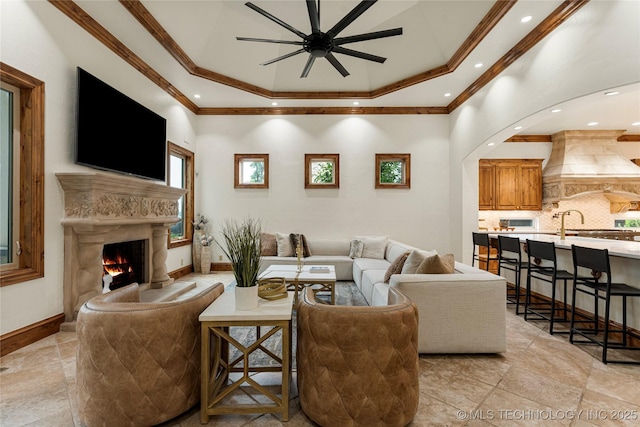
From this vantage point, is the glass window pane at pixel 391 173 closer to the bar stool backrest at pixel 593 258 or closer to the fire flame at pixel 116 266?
the bar stool backrest at pixel 593 258

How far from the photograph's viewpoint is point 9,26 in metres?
2.58

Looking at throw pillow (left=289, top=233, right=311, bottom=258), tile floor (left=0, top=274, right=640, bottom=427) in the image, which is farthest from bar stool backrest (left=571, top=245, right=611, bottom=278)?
throw pillow (left=289, top=233, right=311, bottom=258)

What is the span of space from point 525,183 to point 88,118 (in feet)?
26.8

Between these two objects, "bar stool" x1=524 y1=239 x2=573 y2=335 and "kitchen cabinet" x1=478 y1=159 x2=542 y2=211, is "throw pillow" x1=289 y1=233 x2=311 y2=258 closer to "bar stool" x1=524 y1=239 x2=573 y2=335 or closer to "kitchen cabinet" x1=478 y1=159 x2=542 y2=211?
A: "bar stool" x1=524 y1=239 x2=573 y2=335

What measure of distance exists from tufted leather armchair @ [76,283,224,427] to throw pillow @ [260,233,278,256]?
4.09 metres

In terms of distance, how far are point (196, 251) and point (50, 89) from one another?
373 centimetres

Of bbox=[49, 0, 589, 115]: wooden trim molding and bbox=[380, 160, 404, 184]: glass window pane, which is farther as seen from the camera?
bbox=[380, 160, 404, 184]: glass window pane

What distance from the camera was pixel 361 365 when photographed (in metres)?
1.53

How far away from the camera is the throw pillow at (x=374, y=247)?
5555 millimetres

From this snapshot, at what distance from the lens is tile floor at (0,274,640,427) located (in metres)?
1.75

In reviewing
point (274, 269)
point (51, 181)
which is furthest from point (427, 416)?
point (51, 181)

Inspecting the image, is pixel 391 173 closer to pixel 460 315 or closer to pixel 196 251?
pixel 460 315

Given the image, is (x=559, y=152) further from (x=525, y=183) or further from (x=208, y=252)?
(x=208, y=252)

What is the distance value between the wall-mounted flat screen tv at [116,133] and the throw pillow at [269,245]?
2107 millimetres
